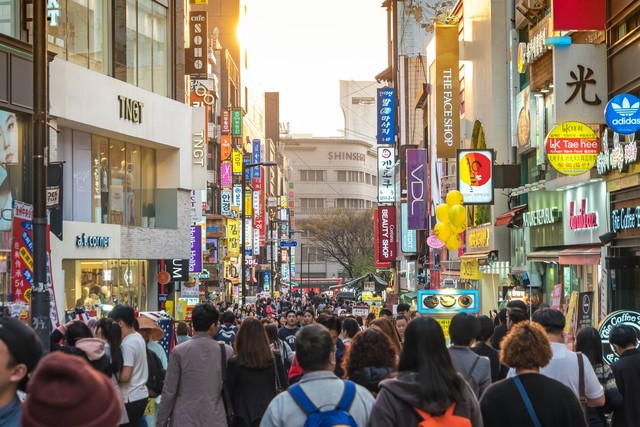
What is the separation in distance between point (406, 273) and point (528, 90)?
38.2 meters

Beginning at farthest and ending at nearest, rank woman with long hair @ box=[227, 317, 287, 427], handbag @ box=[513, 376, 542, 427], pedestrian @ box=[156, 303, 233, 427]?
1. woman with long hair @ box=[227, 317, 287, 427]
2. pedestrian @ box=[156, 303, 233, 427]
3. handbag @ box=[513, 376, 542, 427]

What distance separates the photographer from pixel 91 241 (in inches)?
1140

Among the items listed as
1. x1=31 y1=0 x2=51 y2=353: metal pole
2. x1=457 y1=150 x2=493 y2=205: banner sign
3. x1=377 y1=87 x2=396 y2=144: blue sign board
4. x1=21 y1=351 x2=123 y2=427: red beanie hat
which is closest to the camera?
x1=21 y1=351 x2=123 y2=427: red beanie hat

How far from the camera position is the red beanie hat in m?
3.44

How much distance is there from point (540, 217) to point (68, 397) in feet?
98.3

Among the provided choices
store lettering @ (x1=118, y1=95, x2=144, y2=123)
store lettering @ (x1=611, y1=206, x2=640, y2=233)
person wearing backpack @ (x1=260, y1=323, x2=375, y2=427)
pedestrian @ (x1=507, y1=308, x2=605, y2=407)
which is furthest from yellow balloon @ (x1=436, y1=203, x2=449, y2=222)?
person wearing backpack @ (x1=260, y1=323, x2=375, y2=427)

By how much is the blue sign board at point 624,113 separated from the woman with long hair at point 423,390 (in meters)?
14.9

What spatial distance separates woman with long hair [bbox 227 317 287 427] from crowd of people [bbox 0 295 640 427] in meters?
0.01

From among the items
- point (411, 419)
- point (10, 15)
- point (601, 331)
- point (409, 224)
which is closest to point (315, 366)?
point (411, 419)

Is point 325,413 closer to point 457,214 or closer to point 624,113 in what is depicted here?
point 624,113

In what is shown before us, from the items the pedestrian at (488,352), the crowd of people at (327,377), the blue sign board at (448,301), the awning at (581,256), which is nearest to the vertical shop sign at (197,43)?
the awning at (581,256)

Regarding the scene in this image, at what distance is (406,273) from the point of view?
233ft

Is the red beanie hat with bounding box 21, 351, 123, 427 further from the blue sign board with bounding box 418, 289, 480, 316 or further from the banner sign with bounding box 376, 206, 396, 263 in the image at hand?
the banner sign with bounding box 376, 206, 396, 263

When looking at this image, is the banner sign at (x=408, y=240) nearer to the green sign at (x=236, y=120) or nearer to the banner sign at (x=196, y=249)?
the green sign at (x=236, y=120)
